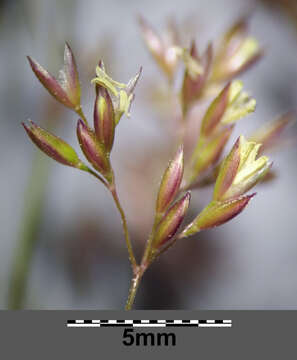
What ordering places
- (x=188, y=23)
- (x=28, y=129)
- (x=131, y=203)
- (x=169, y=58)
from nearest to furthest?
(x=28, y=129) → (x=169, y=58) → (x=188, y=23) → (x=131, y=203)

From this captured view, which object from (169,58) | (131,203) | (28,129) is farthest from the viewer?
(131,203)

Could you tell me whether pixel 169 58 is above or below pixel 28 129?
above

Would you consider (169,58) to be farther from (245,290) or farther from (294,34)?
(245,290)

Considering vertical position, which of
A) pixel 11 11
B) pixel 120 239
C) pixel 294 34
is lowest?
pixel 120 239

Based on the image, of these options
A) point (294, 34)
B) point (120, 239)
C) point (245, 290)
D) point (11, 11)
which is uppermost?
point (11, 11)

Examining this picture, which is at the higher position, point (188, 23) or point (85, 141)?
point (188, 23)

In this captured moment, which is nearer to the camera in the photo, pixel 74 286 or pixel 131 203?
pixel 74 286

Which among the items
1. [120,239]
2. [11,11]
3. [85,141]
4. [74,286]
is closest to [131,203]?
[120,239]

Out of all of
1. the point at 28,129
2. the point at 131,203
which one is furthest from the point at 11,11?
the point at 28,129

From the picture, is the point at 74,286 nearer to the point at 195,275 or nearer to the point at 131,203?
the point at 131,203
